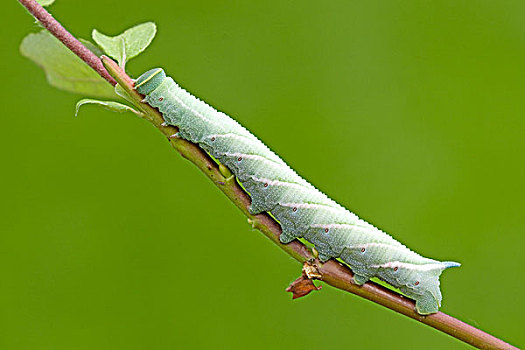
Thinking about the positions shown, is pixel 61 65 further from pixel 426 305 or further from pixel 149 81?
pixel 426 305

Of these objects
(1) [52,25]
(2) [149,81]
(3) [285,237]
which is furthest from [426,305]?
(1) [52,25]

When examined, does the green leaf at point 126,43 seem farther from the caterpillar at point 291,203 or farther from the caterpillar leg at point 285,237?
the caterpillar leg at point 285,237

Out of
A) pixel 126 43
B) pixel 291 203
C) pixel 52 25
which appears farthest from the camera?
pixel 291 203

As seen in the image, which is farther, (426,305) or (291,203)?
(291,203)

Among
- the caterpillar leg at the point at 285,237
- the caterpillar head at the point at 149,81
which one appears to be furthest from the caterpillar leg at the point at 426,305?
the caterpillar head at the point at 149,81

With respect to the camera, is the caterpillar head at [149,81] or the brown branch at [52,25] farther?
the caterpillar head at [149,81]

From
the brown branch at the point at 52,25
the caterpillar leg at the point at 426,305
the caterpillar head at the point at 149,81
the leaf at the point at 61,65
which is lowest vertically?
the brown branch at the point at 52,25

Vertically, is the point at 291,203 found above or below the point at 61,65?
above
